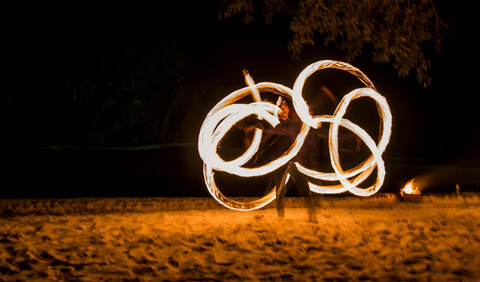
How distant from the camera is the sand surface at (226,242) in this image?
4977 millimetres

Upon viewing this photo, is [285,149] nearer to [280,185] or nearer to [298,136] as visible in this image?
[298,136]

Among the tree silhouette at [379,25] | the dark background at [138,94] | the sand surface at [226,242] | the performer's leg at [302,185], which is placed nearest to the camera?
the sand surface at [226,242]

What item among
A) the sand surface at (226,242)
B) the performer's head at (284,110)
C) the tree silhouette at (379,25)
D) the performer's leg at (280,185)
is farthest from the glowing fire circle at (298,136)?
the tree silhouette at (379,25)

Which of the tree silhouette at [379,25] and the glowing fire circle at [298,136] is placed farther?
the tree silhouette at [379,25]

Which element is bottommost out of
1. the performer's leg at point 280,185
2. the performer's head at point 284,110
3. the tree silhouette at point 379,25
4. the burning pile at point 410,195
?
the performer's leg at point 280,185

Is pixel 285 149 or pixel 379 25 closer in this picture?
pixel 285 149

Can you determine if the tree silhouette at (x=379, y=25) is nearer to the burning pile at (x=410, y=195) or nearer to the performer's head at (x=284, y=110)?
the burning pile at (x=410, y=195)

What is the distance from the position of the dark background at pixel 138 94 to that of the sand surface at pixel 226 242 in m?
4.45

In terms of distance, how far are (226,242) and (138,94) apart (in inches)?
1268

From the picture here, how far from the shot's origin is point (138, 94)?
122 ft

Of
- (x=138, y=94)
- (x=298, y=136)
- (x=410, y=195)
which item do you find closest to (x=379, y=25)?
(x=410, y=195)

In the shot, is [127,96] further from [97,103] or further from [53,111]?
[53,111]

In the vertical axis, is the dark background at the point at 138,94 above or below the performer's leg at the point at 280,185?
above

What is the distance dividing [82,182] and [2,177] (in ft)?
8.58
